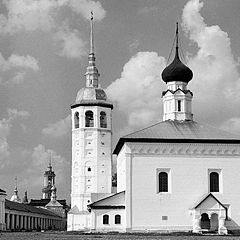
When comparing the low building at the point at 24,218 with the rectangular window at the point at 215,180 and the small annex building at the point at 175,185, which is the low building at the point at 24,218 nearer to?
the small annex building at the point at 175,185

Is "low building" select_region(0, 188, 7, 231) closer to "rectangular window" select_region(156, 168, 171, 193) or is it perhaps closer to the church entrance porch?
"rectangular window" select_region(156, 168, 171, 193)

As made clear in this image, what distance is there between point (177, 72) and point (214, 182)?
11170 millimetres

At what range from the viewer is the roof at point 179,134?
1938 inches

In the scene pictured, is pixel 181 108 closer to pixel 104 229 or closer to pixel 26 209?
pixel 104 229

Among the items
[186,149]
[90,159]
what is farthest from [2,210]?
[186,149]

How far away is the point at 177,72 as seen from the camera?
5597cm

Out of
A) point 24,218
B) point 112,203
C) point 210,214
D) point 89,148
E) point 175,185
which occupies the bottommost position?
point 210,214

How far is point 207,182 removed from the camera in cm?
4919

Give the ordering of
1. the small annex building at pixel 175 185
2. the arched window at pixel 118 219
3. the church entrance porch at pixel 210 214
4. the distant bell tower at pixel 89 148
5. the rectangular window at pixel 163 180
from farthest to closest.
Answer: the distant bell tower at pixel 89 148
the arched window at pixel 118 219
the rectangular window at pixel 163 180
the small annex building at pixel 175 185
the church entrance porch at pixel 210 214

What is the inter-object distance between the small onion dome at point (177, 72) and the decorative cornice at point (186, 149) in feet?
28.1

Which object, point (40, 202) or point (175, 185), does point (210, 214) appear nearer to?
point (175, 185)

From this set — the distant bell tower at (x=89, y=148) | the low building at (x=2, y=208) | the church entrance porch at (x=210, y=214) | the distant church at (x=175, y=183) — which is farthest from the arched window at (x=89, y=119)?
the church entrance porch at (x=210, y=214)

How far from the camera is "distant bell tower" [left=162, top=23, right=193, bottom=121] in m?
55.5

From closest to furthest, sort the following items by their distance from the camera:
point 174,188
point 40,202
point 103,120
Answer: point 174,188
point 103,120
point 40,202
